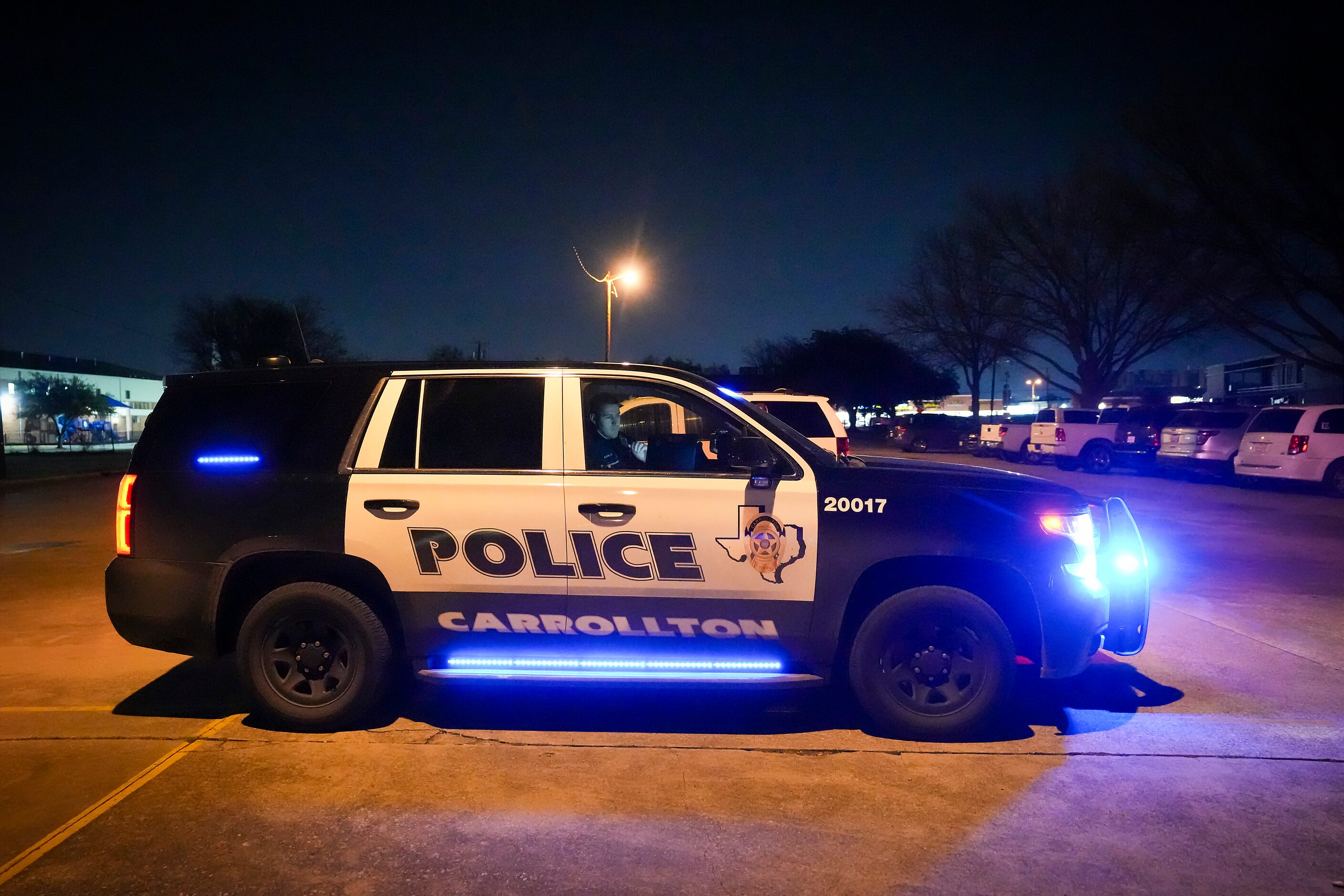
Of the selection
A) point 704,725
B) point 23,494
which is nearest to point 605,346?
point 23,494

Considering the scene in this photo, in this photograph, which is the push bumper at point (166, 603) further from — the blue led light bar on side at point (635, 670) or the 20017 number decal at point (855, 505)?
the 20017 number decal at point (855, 505)

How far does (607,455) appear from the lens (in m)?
4.58

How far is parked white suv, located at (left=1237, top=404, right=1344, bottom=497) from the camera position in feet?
55.1

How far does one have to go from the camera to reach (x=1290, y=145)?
79.1 feet

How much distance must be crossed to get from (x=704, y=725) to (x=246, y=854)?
7.44 feet

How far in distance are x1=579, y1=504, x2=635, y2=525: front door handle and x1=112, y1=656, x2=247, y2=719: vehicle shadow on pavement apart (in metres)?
2.36

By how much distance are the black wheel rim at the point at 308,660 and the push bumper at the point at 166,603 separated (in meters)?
0.34

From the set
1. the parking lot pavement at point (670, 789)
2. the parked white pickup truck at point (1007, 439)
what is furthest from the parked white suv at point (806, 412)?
the parked white pickup truck at point (1007, 439)

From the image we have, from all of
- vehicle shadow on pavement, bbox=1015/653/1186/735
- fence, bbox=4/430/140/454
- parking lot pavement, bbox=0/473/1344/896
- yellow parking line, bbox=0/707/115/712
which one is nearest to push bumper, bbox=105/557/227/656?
parking lot pavement, bbox=0/473/1344/896

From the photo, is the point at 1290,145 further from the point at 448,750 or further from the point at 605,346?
the point at 448,750

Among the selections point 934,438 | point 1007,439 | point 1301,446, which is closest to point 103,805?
point 1301,446

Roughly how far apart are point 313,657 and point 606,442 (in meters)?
1.88

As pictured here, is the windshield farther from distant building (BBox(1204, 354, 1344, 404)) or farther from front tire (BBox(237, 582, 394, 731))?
front tire (BBox(237, 582, 394, 731))

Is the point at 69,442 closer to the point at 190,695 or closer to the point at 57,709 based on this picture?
the point at 57,709
